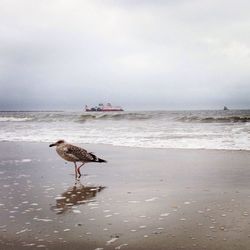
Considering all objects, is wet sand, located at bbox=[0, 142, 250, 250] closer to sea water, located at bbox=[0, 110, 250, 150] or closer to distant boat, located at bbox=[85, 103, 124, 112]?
sea water, located at bbox=[0, 110, 250, 150]

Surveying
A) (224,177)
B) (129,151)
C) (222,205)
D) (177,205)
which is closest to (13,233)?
(177,205)

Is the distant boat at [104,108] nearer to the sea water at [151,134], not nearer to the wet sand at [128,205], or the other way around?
the sea water at [151,134]

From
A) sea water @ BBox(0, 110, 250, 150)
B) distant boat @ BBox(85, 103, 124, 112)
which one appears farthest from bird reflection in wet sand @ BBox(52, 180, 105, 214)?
distant boat @ BBox(85, 103, 124, 112)

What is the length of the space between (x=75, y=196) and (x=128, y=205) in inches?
41.7

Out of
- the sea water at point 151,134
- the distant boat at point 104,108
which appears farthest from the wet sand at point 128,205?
the distant boat at point 104,108

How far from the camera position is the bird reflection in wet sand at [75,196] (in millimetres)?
5652

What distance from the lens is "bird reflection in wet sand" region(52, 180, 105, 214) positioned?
565 centimetres

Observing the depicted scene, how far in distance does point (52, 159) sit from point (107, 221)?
627cm

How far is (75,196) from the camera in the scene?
6418 millimetres

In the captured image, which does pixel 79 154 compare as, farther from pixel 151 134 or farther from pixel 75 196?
pixel 151 134

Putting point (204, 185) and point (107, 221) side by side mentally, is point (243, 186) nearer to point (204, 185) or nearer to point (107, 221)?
point (204, 185)

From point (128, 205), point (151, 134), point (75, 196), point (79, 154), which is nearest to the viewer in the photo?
point (128, 205)

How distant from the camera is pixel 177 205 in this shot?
564cm

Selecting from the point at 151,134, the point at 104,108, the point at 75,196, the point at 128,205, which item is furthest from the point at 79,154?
the point at 104,108
